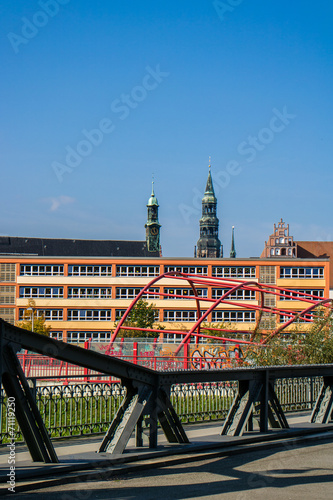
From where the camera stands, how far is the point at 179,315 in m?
82.1

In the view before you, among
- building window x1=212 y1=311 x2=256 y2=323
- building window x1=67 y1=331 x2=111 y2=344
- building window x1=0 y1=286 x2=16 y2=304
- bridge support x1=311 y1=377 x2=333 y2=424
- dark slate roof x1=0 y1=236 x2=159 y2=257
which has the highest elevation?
dark slate roof x1=0 y1=236 x2=159 y2=257

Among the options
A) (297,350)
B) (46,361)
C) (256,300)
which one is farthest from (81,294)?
(297,350)

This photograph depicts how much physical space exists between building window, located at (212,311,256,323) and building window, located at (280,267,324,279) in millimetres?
6490

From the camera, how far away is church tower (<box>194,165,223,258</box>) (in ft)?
559

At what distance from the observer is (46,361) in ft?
84.6

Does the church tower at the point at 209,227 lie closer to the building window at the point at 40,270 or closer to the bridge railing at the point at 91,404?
the building window at the point at 40,270

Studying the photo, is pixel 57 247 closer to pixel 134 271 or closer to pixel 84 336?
pixel 134 271

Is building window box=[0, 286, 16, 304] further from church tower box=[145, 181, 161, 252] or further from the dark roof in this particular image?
church tower box=[145, 181, 161, 252]

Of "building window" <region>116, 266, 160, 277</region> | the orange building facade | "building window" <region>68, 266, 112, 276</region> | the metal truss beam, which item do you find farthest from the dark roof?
the metal truss beam

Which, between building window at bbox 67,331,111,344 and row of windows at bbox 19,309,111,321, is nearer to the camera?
building window at bbox 67,331,111,344

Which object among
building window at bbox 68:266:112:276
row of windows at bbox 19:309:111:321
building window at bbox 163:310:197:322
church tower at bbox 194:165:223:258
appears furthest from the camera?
church tower at bbox 194:165:223:258

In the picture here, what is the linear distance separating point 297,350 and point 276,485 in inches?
519

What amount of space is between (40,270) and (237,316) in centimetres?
2419

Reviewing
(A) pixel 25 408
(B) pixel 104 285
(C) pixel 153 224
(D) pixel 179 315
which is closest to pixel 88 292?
(B) pixel 104 285
